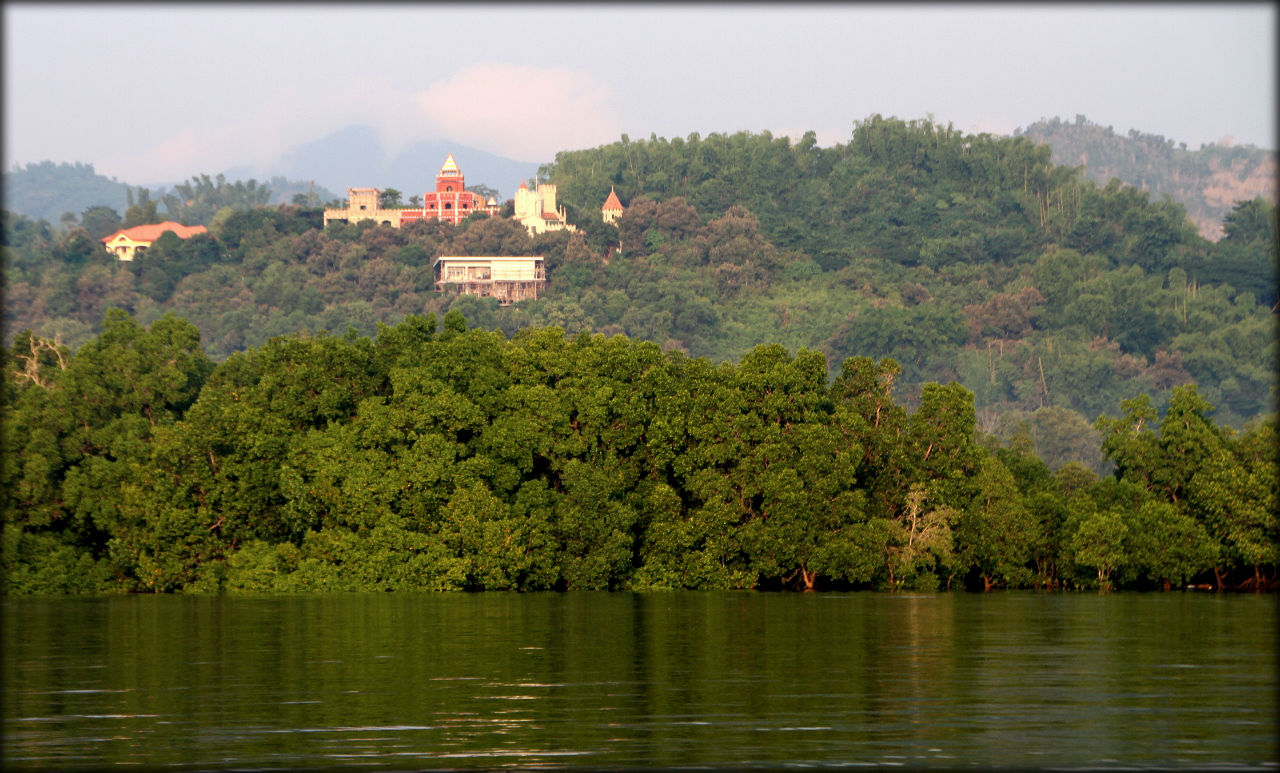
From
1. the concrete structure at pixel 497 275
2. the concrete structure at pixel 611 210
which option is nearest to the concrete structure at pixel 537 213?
the concrete structure at pixel 611 210

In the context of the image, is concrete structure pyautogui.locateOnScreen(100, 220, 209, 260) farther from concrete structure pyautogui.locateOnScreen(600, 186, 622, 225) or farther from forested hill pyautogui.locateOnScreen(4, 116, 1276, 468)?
concrete structure pyautogui.locateOnScreen(600, 186, 622, 225)

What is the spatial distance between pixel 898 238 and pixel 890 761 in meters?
149

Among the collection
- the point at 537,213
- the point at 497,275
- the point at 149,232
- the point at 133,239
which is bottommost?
the point at 497,275

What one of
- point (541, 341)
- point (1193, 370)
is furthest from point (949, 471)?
point (1193, 370)

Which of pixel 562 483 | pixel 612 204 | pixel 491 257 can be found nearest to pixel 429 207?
pixel 491 257

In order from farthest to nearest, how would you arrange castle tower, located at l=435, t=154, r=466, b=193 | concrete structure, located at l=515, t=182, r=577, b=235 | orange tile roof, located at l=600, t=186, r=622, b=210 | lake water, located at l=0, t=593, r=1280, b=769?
castle tower, located at l=435, t=154, r=466, b=193 < orange tile roof, located at l=600, t=186, r=622, b=210 < concrete structure, located at l=515, t=182, r=577, b=235 < lake water, located at l=0, t=593, r=1280, b=769

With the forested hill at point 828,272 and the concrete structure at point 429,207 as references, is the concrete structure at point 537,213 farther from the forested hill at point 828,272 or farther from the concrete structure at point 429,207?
the concrete structure at point 429,207

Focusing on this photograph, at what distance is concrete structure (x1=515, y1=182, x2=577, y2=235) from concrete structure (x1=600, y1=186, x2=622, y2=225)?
4318mm

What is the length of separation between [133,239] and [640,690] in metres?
142

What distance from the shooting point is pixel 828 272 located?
149625 millimetres

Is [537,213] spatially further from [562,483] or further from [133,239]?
[562,483]

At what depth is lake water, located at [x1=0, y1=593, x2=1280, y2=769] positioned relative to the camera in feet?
43.4

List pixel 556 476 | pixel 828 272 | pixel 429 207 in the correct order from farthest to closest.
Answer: pixel 429 207 < pixel 828 272 < pixel 556 476

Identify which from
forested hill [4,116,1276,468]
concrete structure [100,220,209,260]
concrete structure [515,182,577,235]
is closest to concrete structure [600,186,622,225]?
forested hill [4,116,1276,468]
